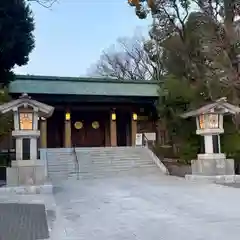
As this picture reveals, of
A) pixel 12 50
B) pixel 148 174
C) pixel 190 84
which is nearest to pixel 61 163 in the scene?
pixel 148 174

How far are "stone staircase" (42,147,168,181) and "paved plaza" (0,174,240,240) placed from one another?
17.4 ft

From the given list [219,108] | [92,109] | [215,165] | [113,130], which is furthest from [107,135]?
[215,165]

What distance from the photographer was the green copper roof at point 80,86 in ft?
74.7

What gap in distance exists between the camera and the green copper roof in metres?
22.8

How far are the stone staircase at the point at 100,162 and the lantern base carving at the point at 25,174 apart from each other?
368 cm

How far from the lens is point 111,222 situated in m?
6.71

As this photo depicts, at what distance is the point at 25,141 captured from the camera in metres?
12.4

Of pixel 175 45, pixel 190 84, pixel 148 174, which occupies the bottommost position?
pixel 148 174

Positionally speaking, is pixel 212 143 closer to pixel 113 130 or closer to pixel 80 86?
pixel 113 130

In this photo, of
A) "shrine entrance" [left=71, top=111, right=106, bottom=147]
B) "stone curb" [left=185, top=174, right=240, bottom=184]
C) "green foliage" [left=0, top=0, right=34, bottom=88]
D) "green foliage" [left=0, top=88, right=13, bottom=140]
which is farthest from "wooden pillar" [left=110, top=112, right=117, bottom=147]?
"green foliage" [left=0, top=0, right=34, bottom=88]

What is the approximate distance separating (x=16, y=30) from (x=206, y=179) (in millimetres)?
8132

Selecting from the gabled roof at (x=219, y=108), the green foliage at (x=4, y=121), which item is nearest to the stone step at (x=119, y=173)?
the green foliage at (x=4, y=121)

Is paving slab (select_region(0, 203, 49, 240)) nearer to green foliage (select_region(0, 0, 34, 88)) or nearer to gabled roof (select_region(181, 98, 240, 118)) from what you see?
green foliage (select_region(0, 0, 34, 88))

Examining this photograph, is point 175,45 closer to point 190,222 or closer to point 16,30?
point 16,30
